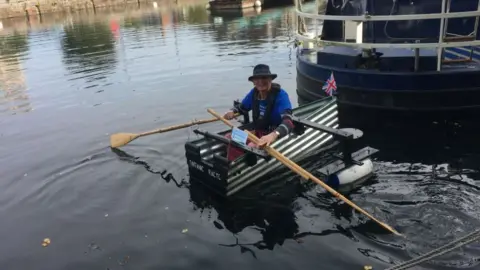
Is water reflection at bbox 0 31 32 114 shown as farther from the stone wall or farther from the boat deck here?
the stone wall

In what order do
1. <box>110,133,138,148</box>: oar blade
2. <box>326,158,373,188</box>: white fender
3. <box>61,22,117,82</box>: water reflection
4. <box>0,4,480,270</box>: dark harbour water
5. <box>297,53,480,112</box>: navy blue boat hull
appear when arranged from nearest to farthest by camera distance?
<box>0,4,480,270</box>: dark harbour water < <box>326,158,373,188</box>: white fender < <box>297,53,480,112</box>: navy blue boat hull < <box>110,133,138,148</box>: oar blade < <box>61,22,117,82</box>: water reflection

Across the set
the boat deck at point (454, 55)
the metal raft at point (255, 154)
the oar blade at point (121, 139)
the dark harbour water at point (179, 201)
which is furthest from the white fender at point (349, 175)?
the oar blade at point (121, 139)

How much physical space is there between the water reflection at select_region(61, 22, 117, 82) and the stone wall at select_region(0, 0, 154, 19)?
18288mm

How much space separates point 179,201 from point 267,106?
241 cm

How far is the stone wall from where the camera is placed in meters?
54.2

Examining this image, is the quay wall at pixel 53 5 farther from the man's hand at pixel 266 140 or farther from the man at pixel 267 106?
the man's hand at pixel 266 140

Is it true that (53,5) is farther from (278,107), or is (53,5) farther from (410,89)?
(278,107)

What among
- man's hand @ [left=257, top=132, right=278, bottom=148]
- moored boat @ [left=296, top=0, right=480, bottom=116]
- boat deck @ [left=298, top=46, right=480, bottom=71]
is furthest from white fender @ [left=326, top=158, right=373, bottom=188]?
boat deck @ [left=298, top=46, right=480, bottom=71]

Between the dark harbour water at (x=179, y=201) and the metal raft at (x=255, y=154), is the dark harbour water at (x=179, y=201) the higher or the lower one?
the lower one

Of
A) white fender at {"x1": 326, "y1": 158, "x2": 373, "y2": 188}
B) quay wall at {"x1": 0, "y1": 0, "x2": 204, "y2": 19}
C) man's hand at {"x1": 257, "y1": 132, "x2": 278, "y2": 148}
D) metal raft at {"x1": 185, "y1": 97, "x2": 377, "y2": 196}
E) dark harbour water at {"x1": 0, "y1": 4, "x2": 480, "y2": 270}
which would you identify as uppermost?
quay wall at {"x1": 0, "y1": 0, "x2": 204, "y2": 19}

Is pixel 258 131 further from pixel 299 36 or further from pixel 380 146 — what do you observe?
pixel 299 36

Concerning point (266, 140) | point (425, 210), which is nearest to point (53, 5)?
point (266, 140)

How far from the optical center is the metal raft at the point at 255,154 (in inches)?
306

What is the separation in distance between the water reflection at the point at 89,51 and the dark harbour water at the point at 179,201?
4.77m
